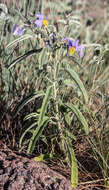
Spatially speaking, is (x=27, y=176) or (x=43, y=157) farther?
(x=43, y=157)

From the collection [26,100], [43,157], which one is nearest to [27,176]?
[43,157]

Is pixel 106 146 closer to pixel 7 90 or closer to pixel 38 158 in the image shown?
pixel 38 158

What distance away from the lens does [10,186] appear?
116 centimetres

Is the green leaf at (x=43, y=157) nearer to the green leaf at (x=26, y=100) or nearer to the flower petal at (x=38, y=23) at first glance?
the green leaf at (x=26, y=100)

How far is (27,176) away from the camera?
48.3 inches

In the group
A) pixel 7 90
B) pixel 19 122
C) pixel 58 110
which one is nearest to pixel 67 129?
pixel 58 110

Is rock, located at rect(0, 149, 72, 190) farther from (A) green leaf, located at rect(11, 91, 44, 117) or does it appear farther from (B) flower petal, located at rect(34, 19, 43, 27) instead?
(B) flower petal, located at rect(34, 19, 43, 27)

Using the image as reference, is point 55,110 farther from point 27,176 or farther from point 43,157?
point 27,176

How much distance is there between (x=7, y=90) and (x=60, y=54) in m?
0.48

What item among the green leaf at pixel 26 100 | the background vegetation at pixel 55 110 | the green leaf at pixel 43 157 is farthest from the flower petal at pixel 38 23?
the green leaf at pixel 43 157

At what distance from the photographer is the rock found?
118 centimetres

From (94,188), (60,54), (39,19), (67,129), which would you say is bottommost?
(94,188)

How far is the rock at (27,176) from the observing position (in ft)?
3.88

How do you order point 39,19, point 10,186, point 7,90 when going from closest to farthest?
point 10,186, point 39,19, point 7,90
